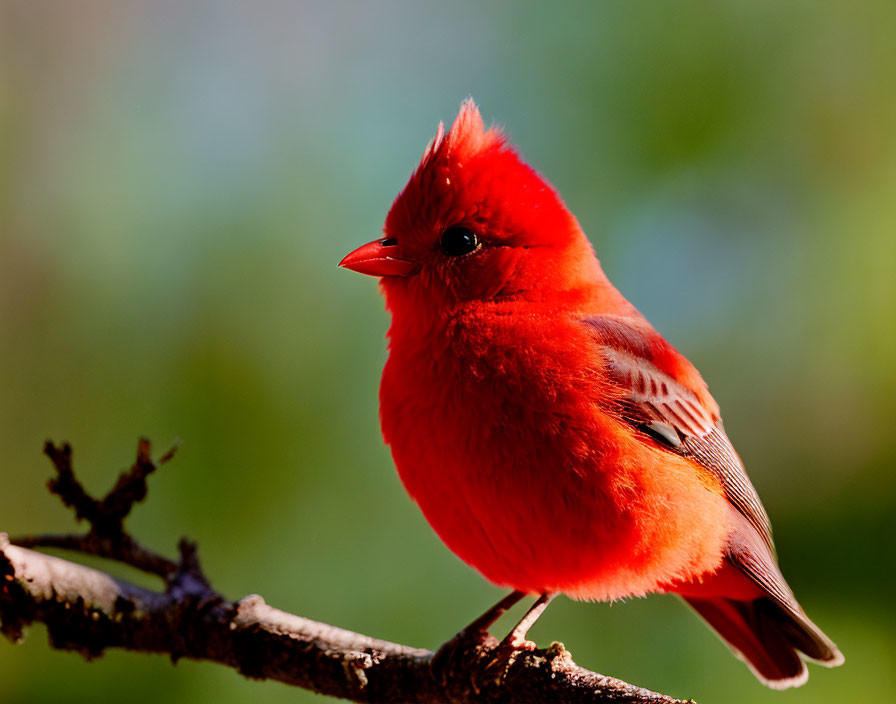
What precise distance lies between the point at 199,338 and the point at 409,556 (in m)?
1.42

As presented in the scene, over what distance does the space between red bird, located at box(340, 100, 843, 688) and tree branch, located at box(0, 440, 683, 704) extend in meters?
0.27

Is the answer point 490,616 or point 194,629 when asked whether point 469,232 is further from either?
point 194,629

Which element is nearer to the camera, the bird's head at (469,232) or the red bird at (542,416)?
the red bird at (542,416)

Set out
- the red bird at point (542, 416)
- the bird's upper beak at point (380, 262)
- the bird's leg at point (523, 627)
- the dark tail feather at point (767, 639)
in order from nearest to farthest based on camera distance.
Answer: the red bird at point (542, 416), the bird's leg at point (523, 627), the bird's upper beak at point (380, 262), the dark tail feather at point (767, 639)

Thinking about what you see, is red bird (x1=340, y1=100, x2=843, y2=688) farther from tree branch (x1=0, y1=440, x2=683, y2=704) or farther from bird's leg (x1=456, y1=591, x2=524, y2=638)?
tree branch (x1=0, y1=440, x2=683, y2=704)

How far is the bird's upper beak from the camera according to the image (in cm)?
310

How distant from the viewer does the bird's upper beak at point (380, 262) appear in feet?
10.2

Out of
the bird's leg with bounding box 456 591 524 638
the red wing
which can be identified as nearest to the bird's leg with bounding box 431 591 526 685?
the bird's leg with bounding box 456 591 524 638

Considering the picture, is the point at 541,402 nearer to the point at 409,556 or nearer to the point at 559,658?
the point at 559,658

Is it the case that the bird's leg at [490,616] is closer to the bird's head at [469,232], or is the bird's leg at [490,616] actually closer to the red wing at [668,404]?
the red wing at [668,404]

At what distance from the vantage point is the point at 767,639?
3555mm

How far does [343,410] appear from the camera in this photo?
13.6 ft

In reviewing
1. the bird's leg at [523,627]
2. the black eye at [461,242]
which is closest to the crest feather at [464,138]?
the black eye at [461,242]

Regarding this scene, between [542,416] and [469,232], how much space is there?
30.4 inches
